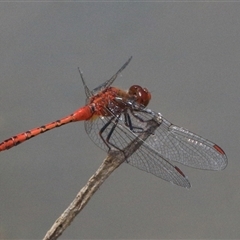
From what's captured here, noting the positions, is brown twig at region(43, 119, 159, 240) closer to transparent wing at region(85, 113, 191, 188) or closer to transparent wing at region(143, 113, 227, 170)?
transparent wing at region(85, 113, 191, 188)

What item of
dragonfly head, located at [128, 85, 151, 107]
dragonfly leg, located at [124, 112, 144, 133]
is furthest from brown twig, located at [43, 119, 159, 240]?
dragonfly head, located at [128, 85, 151, 107]

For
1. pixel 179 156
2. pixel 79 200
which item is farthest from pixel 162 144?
pixel 79 200

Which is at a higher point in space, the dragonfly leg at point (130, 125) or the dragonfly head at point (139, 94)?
the dragonfly head at point (139, 94)

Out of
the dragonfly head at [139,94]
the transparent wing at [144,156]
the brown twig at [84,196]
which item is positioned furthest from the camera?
the dragonfly head at [139,94]

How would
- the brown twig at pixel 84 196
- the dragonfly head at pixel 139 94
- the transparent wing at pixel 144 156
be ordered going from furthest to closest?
1. the dragonfly head at pixel 139 94
2. the transparent wing at pixel 144 156
3. the brown twig at pixel 84 196

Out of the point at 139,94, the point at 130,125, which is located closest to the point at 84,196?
the point at 130,125

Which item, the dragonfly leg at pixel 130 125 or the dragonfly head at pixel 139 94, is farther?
the dragonfly head at pixel 139 94

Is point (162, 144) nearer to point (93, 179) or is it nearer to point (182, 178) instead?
point (182, 178)

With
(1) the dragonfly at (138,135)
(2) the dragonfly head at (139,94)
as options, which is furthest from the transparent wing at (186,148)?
(2) the dragonfly head at (139,94)

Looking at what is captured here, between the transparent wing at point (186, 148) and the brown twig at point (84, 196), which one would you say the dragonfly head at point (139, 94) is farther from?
the brown twig at point (84, 196)

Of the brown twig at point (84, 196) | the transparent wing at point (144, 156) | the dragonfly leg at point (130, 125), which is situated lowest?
the brown twig at point (84, 196)
